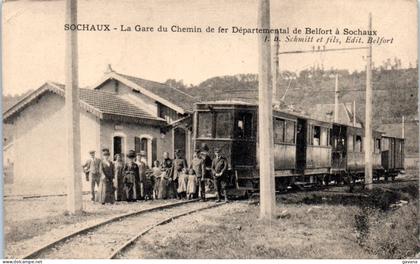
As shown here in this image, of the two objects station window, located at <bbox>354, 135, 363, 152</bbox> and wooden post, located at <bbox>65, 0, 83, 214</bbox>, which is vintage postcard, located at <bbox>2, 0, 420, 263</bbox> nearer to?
wooden post, located at <bbox>65, 0, 83, 214</bbox>

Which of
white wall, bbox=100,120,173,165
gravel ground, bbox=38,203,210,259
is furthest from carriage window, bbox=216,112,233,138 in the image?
white wall, bbox=100,120,173,165

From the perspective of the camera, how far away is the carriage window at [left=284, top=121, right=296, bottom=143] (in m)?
13.1

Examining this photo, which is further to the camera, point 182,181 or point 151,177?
point 151,177

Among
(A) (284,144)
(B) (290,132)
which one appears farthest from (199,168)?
(B) (290,132)

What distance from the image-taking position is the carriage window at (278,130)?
1232cm

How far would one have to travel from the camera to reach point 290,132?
13.2m

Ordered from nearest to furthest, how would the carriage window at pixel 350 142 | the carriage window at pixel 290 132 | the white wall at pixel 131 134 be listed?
the carriage window at pixel 290 132
the white wall at pixel 131 134
the carriage window at pixel 350 142

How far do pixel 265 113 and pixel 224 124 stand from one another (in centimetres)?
306

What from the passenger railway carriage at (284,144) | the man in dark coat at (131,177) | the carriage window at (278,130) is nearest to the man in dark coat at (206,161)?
the passenger railway carriage at (284,144)

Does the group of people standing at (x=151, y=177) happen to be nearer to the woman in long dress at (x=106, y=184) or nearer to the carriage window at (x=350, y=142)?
the woman in long dress at (x=106, y=184)

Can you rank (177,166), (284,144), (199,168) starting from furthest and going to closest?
(284,144) < (177,166) < (199,168)

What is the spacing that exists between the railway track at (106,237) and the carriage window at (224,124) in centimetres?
251

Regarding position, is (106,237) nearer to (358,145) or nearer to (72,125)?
(72,125)

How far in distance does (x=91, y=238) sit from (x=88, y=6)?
436cm
